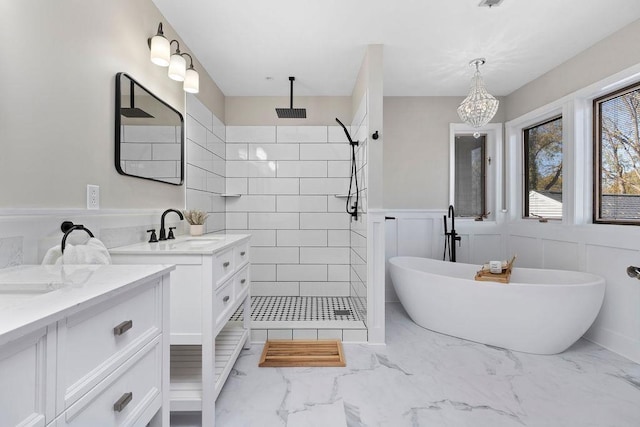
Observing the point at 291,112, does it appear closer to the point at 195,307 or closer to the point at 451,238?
the point at 195,307

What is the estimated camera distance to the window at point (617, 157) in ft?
7.07

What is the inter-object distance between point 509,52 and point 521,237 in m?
1.85

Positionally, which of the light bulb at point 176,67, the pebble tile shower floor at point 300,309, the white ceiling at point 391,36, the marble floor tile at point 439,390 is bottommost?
the marble floor tile at point 439,390

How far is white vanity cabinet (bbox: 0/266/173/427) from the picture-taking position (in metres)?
0.49

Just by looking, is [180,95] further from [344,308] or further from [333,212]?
[344,308]

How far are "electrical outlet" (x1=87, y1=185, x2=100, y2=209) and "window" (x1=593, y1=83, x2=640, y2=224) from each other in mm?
3435

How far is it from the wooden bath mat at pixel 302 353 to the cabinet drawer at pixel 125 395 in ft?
3.95

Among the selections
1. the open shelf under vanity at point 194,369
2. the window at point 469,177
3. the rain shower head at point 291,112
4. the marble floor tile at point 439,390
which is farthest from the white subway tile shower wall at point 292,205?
the window at point 469,177

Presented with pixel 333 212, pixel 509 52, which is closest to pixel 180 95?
pixel 333 212

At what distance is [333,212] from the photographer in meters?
3.23

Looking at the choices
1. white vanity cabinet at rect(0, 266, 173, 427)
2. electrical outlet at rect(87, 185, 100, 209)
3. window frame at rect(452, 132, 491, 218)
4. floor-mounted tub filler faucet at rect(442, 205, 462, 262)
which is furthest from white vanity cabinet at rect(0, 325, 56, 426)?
window frame at rect(452, 132, 491, 218)

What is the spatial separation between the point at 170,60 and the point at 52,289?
5.47ft

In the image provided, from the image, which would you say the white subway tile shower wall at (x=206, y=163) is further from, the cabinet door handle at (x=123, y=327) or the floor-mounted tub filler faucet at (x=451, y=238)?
the floor-mounted tub filler faucet at (x=451, y=238)

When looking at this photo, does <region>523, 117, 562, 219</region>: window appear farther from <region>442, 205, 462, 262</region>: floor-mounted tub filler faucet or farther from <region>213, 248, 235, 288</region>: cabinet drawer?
<region>213, 248, 235, 288</region>: cabinet drawer
